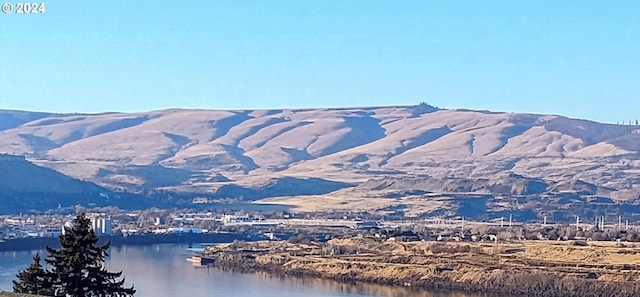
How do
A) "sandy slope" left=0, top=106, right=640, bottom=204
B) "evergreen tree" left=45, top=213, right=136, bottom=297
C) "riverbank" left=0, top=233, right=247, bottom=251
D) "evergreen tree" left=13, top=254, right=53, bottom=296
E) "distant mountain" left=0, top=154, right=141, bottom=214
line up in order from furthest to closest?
1. "sandy slope" left=0, top=106, right=640, bottom=204
2. "distant mountain" left=0, top=154, right=141, bottom=214
3. "riverbank" left=0, top=233, right=247, bottom=251
4. "evergreen tree" left=13, top=254, right=53, bottom=296
5. "evergreen tree" left=45, top=213, right=136, bottom=297

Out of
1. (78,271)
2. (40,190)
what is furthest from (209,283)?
(40,190)

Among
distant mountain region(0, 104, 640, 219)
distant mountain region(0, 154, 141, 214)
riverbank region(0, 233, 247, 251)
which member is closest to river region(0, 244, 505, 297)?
riverbank region(0, 233, 247, 251)

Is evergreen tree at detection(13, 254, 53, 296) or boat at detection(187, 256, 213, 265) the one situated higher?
evergreen tree at detection(13, 254, 53, 296)

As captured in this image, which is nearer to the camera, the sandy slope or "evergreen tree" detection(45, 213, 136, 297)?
"evergreen tree" detection(45, 213, 136, 297)

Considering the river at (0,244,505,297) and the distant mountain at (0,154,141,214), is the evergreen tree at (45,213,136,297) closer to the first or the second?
the river at (0,244,505,297)

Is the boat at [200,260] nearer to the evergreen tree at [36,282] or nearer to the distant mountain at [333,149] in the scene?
the evergreen tree at [36,282]

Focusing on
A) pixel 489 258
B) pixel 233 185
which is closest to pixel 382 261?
pixel 489 258
